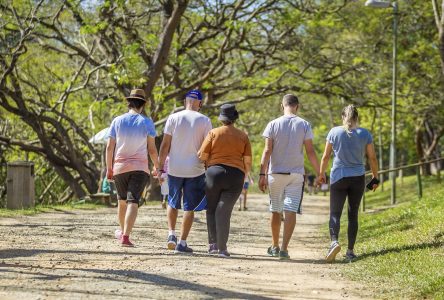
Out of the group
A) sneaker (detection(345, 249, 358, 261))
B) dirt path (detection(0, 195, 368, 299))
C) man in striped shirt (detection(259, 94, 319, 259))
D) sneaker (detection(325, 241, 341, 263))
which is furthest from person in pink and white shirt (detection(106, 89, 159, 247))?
sneaker (detection(345, 249, 358, 261))

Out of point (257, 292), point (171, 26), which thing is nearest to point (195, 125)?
point (257, 292)

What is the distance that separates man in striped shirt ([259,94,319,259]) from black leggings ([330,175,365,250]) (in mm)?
357

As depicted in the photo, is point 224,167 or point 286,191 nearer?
point 224,167

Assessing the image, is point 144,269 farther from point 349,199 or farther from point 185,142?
point 349,199

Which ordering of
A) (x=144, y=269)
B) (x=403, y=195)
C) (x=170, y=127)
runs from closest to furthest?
(x=144, y=269) < (x=170, y=127) < (x=403, y=195)

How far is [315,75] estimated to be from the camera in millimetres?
27719

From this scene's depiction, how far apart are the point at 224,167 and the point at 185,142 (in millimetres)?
590

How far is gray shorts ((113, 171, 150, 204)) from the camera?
10703mm

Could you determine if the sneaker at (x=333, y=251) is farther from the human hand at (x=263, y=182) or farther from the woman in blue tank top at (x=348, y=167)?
the human hand at (x=263, y=182)

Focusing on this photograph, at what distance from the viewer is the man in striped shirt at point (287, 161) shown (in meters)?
10.5

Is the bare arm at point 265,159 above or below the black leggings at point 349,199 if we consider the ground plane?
above

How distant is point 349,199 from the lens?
34.8 feet

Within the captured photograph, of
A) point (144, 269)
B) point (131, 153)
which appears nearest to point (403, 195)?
point (131, 153)

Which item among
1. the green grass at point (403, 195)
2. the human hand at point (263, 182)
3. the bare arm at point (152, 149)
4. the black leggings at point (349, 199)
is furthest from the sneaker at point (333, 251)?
the green grass at point (403, 195)
